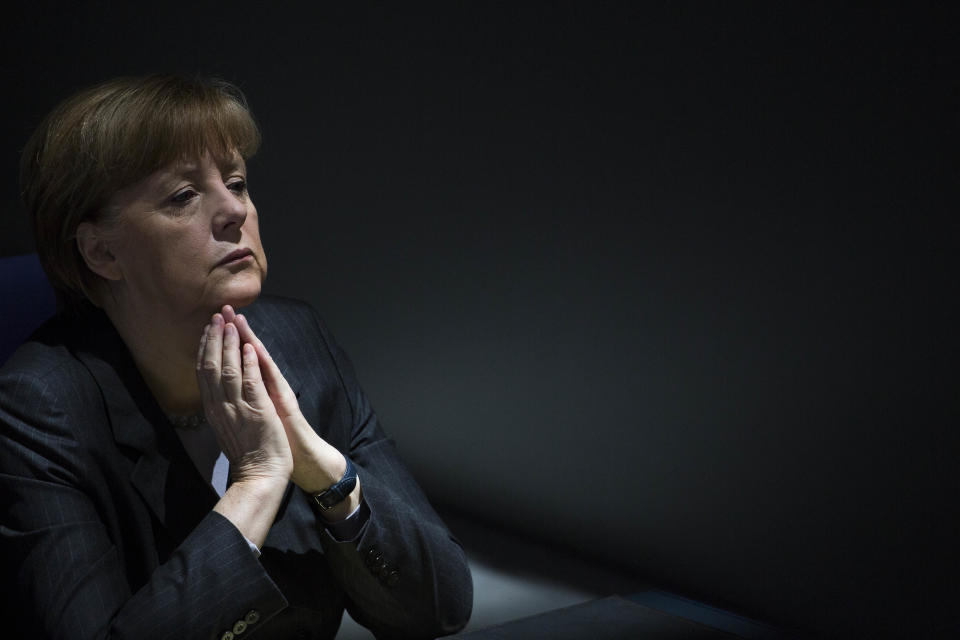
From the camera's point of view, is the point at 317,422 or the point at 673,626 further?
the point at 317,422

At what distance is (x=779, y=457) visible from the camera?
2.21 metres

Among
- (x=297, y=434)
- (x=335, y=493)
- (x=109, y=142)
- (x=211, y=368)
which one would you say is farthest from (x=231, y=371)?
(x=109, y=142)

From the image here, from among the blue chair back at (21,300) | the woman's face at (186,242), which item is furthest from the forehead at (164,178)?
the blue chair back at (21,300)

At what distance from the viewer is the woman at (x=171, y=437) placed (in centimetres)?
151

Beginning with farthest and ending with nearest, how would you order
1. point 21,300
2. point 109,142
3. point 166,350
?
point 21,300, point 166,350, point 109,142

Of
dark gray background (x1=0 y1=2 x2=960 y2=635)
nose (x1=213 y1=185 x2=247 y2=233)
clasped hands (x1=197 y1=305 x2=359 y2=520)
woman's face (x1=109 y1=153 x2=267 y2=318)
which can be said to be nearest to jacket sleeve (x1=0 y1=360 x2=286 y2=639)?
clasped hands (x1=197 y1=305 x2=359 y2=520)

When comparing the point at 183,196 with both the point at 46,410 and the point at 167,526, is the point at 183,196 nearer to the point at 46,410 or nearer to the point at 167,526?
the point at 46,410

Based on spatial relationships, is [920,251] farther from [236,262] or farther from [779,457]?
[236,262]

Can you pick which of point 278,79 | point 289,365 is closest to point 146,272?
point 289,365

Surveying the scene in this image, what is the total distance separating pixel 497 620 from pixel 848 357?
2.85ft

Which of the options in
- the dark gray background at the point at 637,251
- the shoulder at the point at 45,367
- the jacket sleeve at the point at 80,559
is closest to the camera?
the jacket sleeve at the point at 80,559

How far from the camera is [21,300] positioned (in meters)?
1.88

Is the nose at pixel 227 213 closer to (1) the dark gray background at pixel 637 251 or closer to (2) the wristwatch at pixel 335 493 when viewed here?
(2) the wristwatch at pixel 335 493

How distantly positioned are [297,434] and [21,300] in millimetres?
560
